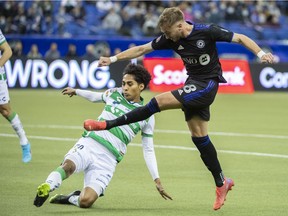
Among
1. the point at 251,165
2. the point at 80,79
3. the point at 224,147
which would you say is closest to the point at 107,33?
the point at 80,79

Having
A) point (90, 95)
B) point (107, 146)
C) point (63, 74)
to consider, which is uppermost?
point (90, 95)

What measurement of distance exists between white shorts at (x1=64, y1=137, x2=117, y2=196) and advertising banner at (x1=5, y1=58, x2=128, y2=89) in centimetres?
1757

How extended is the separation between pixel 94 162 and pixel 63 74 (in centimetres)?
1839

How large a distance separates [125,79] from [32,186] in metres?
2.22

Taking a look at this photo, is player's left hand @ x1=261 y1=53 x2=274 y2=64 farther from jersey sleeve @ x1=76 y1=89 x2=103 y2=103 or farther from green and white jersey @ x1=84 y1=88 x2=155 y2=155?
jersey sleeve @ x1=76 y1=89 x2=103 y2=103

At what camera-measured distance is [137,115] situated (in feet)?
28.4

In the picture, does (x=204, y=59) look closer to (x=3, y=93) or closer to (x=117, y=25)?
(x=3, y=93)

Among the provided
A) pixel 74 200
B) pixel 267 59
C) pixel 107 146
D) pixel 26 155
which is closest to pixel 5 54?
pixel 26 155

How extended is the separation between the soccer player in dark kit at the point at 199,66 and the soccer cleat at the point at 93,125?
75 centimetres

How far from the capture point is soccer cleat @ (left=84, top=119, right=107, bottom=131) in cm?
829

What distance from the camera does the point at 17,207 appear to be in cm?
881

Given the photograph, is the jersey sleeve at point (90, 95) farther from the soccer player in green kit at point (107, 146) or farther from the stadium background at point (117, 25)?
the stadium background at point (117, 25)

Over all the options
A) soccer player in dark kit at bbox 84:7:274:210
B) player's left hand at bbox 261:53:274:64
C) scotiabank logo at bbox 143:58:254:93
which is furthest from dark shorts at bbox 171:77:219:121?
scotiabank logo at bbox 143:58:254:93

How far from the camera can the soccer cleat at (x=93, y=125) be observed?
8.29 m
